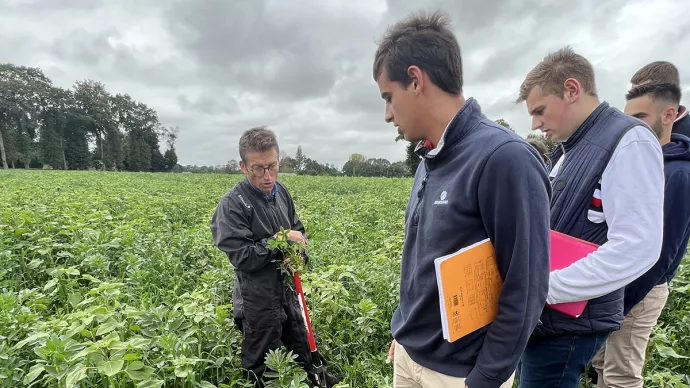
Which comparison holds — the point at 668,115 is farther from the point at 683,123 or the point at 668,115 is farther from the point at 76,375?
the point at 76,375

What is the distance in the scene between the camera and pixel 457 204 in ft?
3.51

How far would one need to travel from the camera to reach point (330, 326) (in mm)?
3143

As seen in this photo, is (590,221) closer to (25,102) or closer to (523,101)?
(523,101)

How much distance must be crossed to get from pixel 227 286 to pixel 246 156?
71.1 inches

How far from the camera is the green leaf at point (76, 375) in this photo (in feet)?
5.22

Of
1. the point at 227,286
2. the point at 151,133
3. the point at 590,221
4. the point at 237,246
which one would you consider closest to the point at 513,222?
the point at 590,221

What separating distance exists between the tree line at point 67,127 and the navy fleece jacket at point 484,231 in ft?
199

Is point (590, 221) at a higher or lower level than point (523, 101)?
lower

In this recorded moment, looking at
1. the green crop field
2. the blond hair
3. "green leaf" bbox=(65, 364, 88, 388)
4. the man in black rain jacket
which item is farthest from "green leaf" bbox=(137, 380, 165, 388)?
the blond hair

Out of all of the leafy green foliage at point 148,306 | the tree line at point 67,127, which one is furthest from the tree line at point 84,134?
the leafy green foliage at point 148,306

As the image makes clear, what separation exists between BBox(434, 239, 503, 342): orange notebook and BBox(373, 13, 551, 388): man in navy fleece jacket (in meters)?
0.04

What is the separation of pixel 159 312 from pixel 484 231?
2.15 m

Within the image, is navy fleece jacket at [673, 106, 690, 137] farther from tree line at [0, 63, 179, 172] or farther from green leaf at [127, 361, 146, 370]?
tree line at [0, 63, 179, 172]

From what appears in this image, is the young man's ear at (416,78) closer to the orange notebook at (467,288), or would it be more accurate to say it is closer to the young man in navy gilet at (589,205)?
the orange notebook at (467,288)
